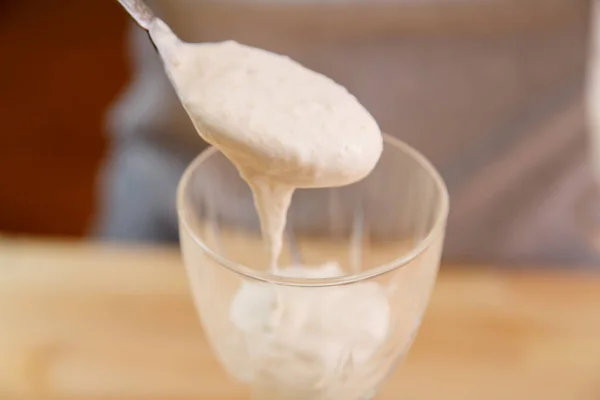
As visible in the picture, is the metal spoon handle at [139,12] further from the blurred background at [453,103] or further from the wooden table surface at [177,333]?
the blurred background at [453,103]

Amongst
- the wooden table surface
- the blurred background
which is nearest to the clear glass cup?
the wooden table surface

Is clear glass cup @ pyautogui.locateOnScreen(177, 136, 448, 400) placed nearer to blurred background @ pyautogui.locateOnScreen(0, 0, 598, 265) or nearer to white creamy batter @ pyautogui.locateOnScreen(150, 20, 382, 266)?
white creamy batter @ pyautogui.locateOnScreen(150, 20, 382, 266)

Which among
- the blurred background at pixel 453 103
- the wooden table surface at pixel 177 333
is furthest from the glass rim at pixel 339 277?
the blurred background at pixel 453 103

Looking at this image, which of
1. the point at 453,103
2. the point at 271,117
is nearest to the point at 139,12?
the point at 271,117

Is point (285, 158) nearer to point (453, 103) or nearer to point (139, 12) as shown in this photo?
point (139, 12)

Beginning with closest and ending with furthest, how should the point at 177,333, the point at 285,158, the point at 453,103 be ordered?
the point at 285,158
the point at 177,333
the point at 453,103

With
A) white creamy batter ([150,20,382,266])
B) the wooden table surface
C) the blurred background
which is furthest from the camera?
the blurred background
